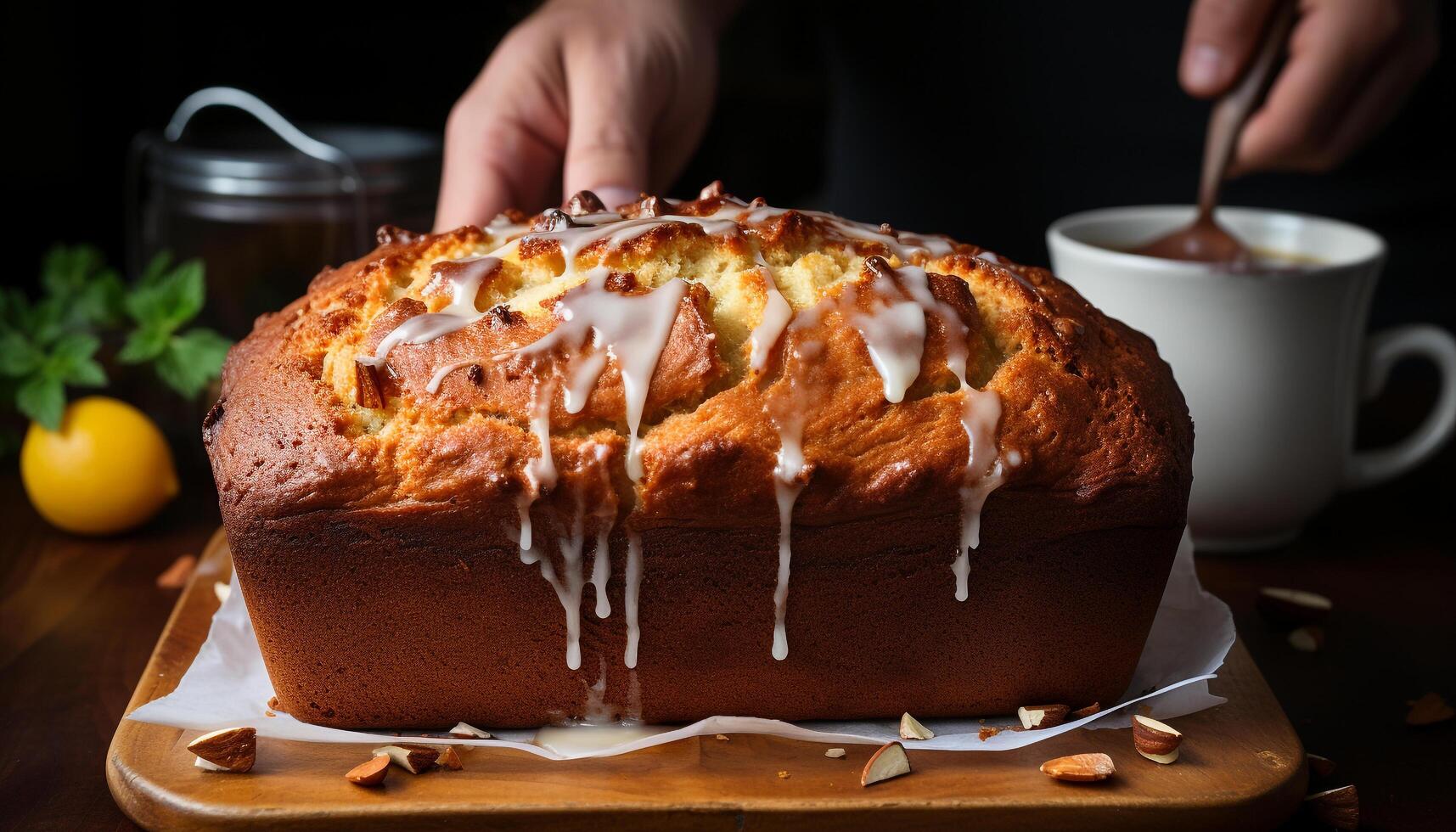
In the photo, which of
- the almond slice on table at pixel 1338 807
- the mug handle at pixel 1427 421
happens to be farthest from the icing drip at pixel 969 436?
the mug handle at pixel 1427 421

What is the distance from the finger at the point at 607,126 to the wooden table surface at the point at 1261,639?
865 millimetres

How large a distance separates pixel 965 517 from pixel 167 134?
83.5 inches

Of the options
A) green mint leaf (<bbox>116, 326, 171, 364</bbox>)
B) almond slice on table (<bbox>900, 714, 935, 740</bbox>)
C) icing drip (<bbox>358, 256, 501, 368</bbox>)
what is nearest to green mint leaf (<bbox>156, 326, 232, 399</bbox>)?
green mint leaf (<bbox>116, 326, 171, 364</bbox>)

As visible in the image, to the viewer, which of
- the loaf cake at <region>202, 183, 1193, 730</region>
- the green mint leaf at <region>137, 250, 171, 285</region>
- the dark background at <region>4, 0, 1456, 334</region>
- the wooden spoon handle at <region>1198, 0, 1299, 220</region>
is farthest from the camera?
the dark background at <region>4, 0, 1456, 334</region>

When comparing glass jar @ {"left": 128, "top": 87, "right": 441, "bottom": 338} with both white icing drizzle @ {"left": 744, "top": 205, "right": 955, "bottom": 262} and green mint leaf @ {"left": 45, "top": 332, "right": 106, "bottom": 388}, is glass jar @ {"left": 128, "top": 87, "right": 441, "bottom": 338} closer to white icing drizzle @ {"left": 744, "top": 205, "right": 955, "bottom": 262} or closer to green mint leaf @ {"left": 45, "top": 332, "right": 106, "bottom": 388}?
green mint leaf @ {"left": 45, "top": 332, "right": 106, "bottom": 388}

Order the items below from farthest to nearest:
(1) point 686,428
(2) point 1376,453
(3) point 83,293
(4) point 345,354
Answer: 1. (3) point 83,293
2. (2) point 1376,453
3. (4) point 345,354
4. (1) point 686,428

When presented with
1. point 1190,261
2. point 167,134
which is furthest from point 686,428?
point 167,134

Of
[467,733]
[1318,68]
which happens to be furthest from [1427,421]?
[467,733]

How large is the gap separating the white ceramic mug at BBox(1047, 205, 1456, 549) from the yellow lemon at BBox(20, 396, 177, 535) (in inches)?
59.7

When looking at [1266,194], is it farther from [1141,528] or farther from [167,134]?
[167,134]

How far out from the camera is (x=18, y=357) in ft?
6.87

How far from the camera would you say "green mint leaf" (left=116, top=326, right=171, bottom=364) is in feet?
7.22

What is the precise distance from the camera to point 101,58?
3555mm

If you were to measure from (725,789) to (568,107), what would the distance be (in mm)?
1329
